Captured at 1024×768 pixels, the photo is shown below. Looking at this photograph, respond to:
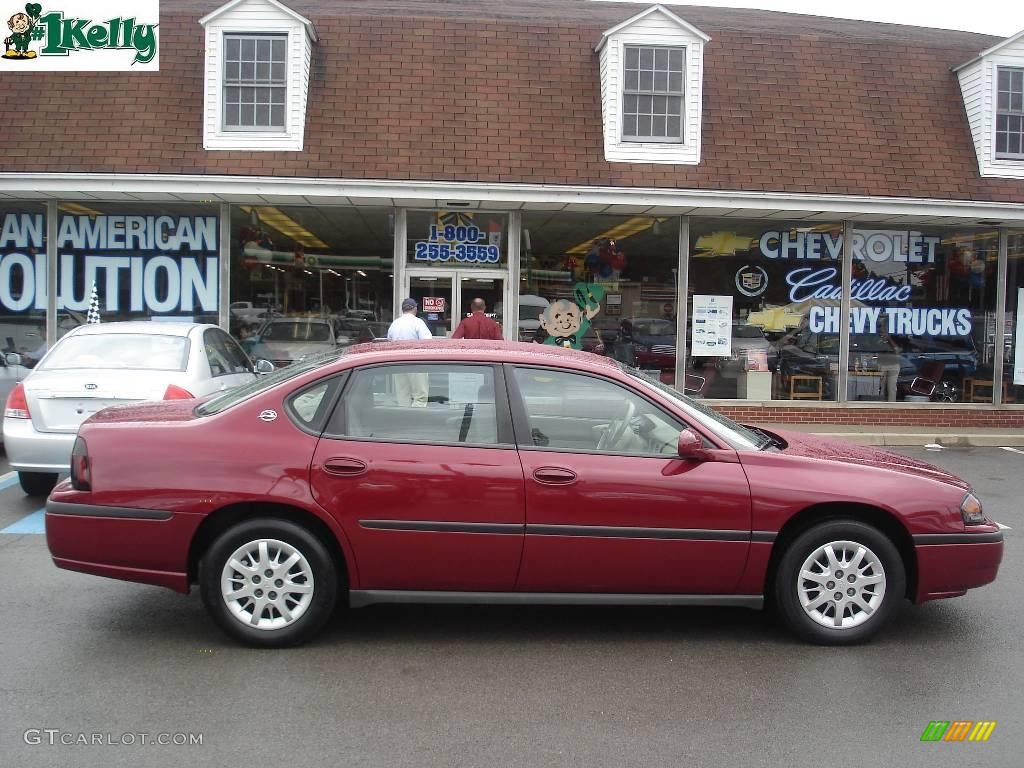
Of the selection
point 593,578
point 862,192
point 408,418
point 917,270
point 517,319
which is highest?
point 862,192

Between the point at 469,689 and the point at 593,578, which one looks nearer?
the point at 469,689

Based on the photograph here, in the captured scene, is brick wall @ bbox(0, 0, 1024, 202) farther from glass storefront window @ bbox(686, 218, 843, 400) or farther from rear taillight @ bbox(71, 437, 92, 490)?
rear taillight @ bbox(71, 437, 92, 490)

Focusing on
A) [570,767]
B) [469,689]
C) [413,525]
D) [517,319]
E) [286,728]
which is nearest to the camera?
[570,767]

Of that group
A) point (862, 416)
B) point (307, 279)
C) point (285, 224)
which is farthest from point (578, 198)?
point (862, 416)

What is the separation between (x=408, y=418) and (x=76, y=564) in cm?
183

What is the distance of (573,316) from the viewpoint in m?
14.1

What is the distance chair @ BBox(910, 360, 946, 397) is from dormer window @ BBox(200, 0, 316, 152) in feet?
31.8

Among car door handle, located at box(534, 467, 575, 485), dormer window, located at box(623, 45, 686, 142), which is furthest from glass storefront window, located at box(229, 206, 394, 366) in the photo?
car door handle, located at box(534, 467, 575, 485)

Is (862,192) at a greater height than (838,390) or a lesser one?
greater

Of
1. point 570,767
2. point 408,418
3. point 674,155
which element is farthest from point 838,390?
point 570,767

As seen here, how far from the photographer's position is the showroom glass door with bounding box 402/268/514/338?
13.9 metres

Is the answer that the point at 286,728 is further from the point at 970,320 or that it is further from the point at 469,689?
the point at 970,320

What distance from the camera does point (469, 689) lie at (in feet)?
14.3

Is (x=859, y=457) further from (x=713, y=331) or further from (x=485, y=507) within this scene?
(x=713, y=331)
